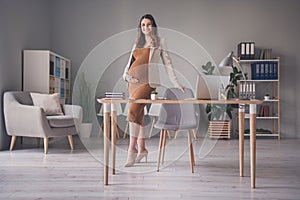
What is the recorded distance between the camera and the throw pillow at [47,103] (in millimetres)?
4582

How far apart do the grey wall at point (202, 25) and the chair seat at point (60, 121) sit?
5.90 ft

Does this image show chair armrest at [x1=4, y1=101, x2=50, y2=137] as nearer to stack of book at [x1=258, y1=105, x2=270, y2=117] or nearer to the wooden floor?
the wooden floor

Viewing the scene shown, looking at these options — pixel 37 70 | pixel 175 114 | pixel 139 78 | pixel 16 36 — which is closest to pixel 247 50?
pixel 175 114

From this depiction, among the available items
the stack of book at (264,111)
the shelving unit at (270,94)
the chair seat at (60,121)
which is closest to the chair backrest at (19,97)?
the chair seat at (60,121)

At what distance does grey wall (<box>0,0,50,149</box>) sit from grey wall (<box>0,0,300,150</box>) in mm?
326

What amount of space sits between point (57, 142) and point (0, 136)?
0.90 m

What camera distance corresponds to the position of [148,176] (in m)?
2.88

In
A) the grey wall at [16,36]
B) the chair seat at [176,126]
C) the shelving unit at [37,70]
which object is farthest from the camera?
the shelving unit at [37,70]

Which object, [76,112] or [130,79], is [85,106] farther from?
[130,79]

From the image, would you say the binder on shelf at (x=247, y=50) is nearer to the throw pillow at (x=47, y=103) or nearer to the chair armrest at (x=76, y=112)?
the chair armrest at (x=76, y=112)

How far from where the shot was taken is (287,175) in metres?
2.92

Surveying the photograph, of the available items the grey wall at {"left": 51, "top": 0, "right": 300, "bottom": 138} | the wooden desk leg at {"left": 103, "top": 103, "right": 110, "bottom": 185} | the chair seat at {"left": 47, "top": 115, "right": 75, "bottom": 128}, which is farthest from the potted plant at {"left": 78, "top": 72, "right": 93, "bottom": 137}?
the wooden desk leg at {"left": 103, "top": 103, "right": 110, "bottom": 185}

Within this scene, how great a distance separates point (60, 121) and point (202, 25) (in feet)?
10.2

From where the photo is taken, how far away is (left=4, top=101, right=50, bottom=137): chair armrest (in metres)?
4.13
